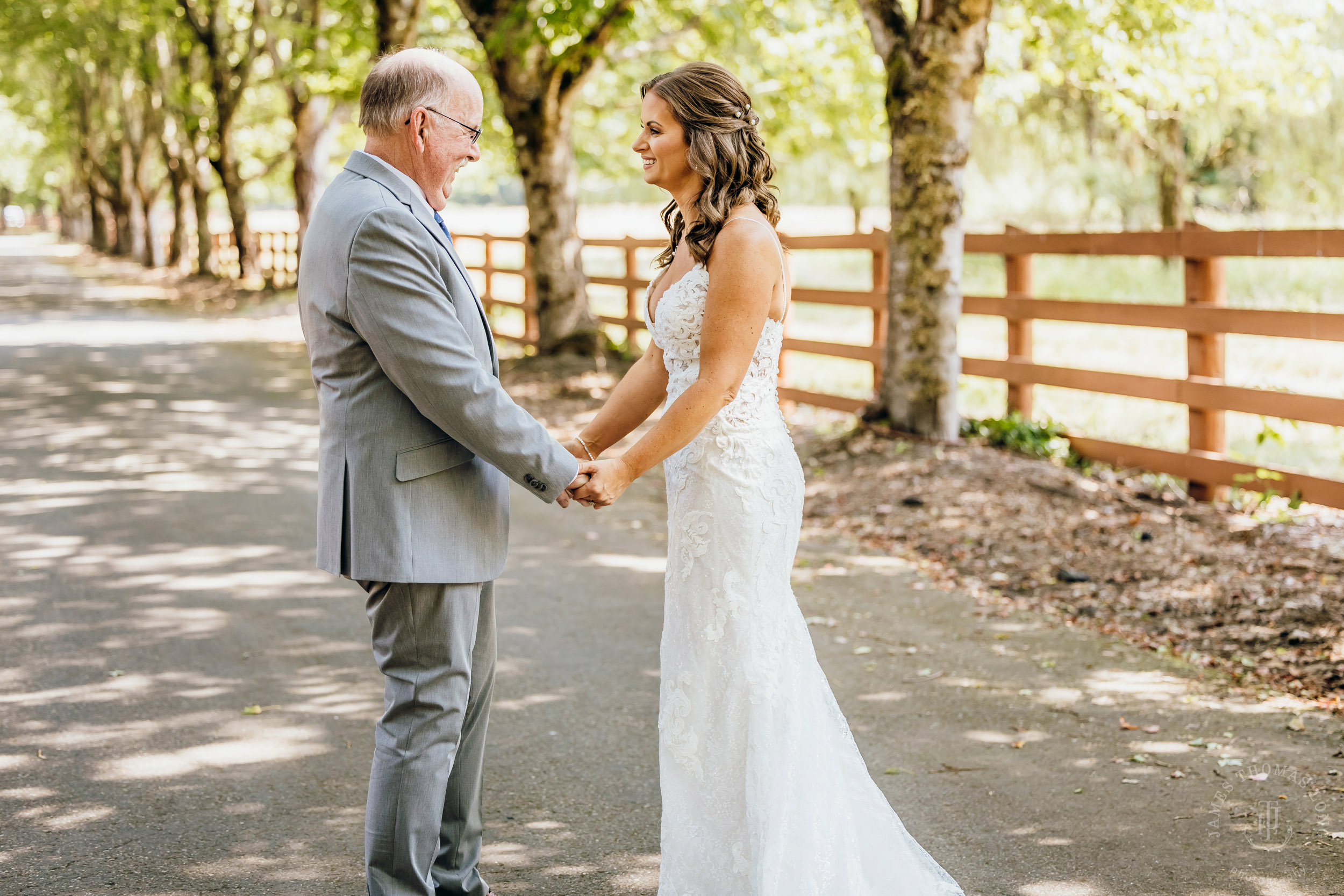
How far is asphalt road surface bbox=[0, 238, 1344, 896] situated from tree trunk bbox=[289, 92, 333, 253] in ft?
53.3

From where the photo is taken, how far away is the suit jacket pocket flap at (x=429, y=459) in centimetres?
296

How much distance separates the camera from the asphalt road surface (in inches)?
142

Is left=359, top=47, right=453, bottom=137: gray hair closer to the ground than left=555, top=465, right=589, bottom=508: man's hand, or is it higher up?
higher up

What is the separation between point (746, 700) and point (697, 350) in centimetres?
92

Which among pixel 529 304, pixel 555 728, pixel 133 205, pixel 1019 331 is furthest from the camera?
pixel 133 205

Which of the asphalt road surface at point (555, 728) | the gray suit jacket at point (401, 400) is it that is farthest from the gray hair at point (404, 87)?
the asphalt road surface at point (555, 728)

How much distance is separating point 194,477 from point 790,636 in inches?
269

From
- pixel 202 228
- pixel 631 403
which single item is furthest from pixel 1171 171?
pixel 202 228

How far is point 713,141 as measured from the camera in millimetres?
3168

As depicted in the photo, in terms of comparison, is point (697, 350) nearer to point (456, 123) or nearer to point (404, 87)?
point (456, 123)

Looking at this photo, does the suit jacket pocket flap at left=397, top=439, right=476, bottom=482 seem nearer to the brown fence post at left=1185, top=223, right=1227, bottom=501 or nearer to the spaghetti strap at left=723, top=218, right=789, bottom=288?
the spaghetti strap at left=723, top=218, right=789, bottom=288

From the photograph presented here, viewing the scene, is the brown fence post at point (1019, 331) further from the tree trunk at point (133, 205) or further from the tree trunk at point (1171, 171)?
the tree trunk at point (133, 205)

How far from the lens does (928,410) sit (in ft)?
29.0

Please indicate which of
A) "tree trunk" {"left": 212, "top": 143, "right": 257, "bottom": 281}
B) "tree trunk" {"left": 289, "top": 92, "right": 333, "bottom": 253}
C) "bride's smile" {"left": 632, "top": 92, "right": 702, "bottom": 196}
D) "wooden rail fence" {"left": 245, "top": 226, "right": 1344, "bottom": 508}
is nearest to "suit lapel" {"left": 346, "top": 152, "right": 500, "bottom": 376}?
"bride's smile" {"left": 632, "top": 92, "right": 702, "bottom": 196}
